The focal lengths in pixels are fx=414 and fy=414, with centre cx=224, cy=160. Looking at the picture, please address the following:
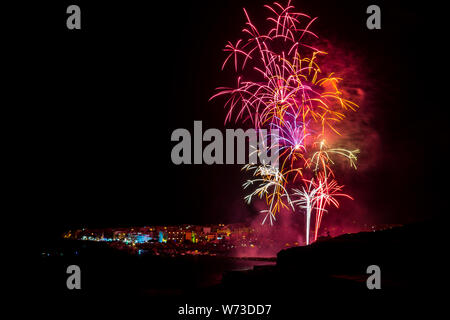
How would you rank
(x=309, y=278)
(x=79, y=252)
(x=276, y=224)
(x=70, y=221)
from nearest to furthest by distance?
(x=309, y=278) → (x=79, y=252) → (x=70, y=221) → (x=276, y=224)

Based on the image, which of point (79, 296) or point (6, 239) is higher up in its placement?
point (6, 239)

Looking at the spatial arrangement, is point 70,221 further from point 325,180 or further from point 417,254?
point 417,254

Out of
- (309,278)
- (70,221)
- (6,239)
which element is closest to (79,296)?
(6,239)

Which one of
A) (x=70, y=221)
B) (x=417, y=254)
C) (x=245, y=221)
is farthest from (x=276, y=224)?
(x=417, y=254)

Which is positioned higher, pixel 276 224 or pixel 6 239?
pixel 6 239
